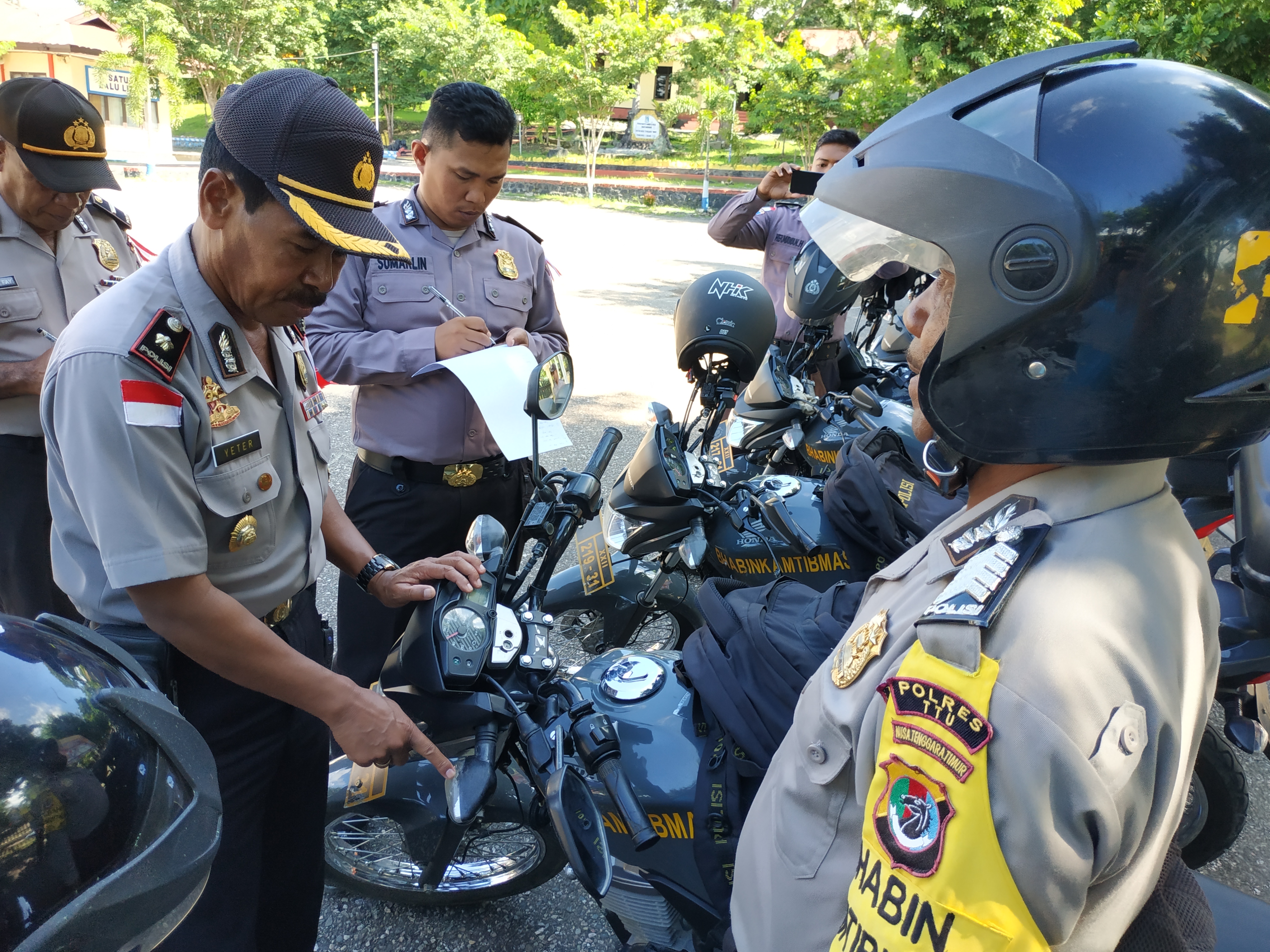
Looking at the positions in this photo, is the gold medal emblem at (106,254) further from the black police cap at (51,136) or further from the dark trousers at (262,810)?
the dark trousers at (262,810)

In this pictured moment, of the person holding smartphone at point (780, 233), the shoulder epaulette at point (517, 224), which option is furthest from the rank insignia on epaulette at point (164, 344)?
the person holding smartphone at point (780, 233)

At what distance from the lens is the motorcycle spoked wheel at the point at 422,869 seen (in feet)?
6.98

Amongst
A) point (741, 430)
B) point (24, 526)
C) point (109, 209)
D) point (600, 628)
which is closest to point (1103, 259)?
point (600, 628)

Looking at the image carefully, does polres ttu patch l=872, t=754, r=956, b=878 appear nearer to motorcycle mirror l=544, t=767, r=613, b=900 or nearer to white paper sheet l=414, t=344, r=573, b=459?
motorcycle mirror l=544, t=767, r=613, b=900

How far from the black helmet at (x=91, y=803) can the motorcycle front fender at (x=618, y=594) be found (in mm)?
2021

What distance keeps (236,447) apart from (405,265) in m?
1.24

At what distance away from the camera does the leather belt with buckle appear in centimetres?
154

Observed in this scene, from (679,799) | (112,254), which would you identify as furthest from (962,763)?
(112,254)

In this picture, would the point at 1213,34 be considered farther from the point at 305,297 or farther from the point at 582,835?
the point at 582,835

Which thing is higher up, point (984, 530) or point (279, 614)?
point (984, 530)

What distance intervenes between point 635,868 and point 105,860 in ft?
3.48

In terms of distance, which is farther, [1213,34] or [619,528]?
[1213,34]

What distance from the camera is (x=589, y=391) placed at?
22.4ft

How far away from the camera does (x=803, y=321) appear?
4.11m
